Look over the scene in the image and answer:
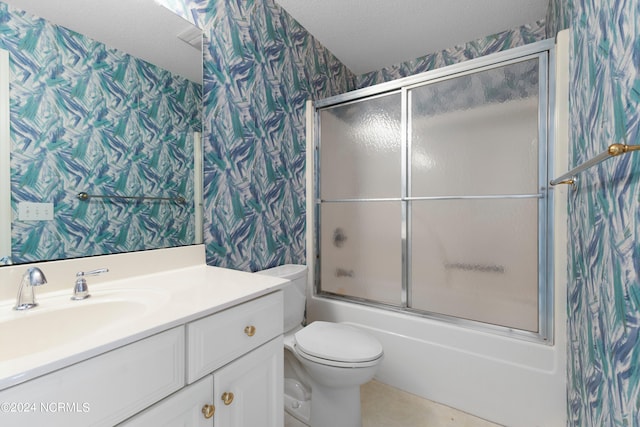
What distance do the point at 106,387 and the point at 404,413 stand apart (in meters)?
1.52

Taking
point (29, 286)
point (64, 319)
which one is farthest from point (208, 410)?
point (29, 286)

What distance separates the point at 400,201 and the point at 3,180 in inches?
69.2

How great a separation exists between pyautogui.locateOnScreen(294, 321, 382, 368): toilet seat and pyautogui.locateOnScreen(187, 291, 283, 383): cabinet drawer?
0.35 meters

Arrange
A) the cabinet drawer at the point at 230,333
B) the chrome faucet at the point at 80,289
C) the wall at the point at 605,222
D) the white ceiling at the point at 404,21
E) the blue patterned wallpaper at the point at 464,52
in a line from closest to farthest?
the wall at the point at 605,222, the cabinet drawer at the point at 230,333, the chrome faucet at the point at 80,289, the white ceiling at the point at 404,21, the blue patterned wallpaper at the point at 464,52

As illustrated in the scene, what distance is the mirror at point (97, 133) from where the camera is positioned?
839 millimetres

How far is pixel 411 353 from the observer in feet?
5.61

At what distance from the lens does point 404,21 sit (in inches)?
78.1

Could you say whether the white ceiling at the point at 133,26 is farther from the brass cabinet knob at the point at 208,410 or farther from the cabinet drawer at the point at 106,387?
the brass cabinet knob at the point at 208,410

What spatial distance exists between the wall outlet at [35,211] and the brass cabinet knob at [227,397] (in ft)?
2.54

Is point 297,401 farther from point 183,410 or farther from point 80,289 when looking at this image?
point 80,289

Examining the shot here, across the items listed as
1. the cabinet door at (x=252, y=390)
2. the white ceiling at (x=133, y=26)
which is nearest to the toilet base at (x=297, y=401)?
the cabinet door at (x=252, y=390)

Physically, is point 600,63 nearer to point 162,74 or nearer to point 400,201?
point 400,201

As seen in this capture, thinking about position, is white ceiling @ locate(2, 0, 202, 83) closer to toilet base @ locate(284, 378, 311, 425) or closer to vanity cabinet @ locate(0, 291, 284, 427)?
vanity cabinet @ locate(0, 291, 284, 427)

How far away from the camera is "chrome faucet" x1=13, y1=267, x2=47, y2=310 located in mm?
750
